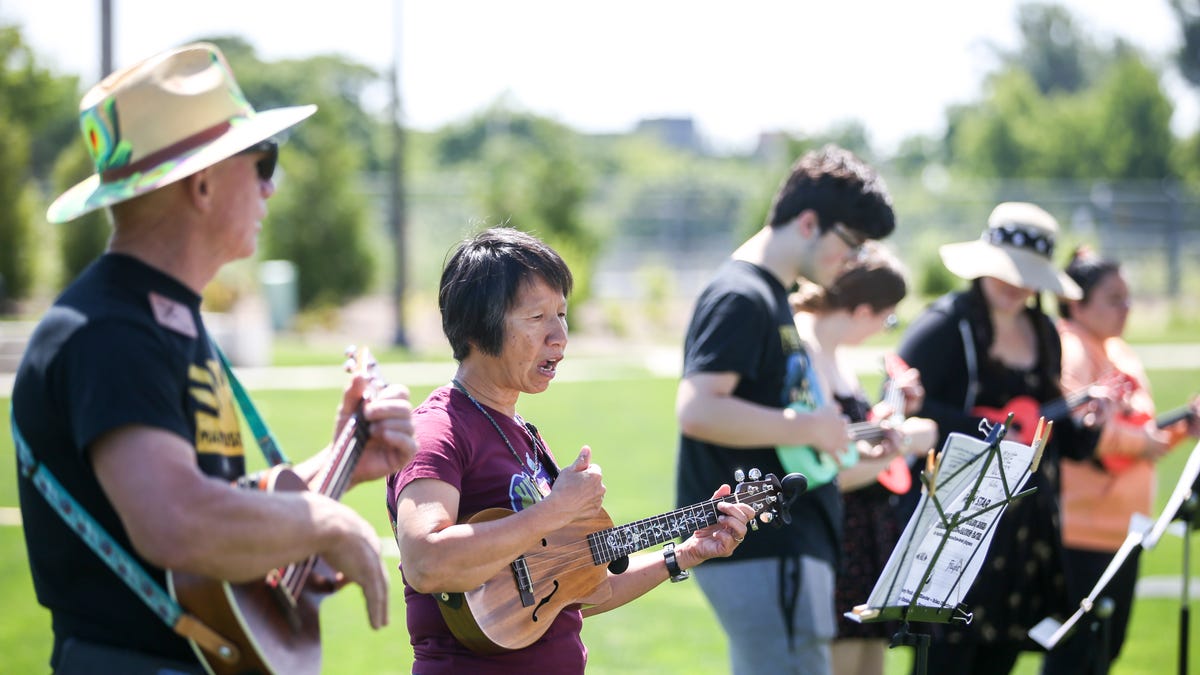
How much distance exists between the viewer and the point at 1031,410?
5.04 m

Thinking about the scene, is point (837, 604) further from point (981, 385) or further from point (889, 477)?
point (981, 385)

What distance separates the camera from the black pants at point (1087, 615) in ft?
16.6

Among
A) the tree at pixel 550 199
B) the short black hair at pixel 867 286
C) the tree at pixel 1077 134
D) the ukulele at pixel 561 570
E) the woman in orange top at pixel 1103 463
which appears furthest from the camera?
the tree at pixel 1077 134

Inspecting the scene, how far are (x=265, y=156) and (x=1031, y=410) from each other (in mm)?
3640

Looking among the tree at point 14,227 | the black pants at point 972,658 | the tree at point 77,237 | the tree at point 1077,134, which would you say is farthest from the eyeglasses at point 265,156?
the tree at point 1077,134

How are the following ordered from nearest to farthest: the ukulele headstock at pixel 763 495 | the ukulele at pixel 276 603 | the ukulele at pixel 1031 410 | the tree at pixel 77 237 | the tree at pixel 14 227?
the ukulele at pixel 276 603 < the ukulele headstock at pixel 763 495 < the ukulele at pixel 1031 410 < the tree at pixel 77 237 < the tree at pixel 14 227

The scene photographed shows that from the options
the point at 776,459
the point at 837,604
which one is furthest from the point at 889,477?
the point at 776,459

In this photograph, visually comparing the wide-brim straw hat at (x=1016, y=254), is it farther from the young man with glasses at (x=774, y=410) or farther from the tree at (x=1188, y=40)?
the tree at (x=1188, y=40)

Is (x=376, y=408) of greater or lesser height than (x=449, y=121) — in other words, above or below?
above

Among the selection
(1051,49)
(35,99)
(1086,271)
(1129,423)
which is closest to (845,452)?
(1129,423)

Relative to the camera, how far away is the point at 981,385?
498cm

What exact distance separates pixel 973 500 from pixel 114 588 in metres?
1.84

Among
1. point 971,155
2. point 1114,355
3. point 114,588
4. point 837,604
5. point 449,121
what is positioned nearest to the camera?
point 114,588

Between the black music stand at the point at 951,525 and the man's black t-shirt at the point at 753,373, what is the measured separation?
1.11 m
